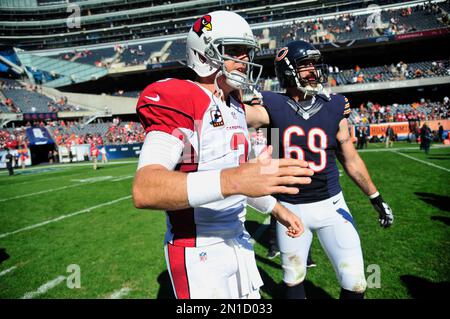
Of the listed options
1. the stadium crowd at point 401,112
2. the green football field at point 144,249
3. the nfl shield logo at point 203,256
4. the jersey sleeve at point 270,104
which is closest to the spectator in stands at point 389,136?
the stadium crowd at point 401,112

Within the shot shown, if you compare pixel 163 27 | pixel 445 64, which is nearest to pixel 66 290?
pixel 445 64

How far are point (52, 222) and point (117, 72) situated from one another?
130ft

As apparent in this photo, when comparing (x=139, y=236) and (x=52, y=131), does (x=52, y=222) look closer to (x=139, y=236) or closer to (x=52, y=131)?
(x=139, y=236)

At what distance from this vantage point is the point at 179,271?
1.70 m

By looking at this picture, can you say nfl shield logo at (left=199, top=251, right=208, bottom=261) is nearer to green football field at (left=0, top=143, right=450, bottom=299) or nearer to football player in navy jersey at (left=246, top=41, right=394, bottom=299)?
football player in navy jersey at (left=246, top=41, right=394, bottom=299)

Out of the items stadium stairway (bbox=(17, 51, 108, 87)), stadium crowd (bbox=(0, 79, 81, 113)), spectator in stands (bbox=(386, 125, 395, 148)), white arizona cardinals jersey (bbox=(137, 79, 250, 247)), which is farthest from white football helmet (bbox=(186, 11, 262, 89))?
stadium stairway (bbox=(17, 51, 108, 87))

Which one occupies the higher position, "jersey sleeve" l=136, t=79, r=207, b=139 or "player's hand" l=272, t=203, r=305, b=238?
"jersey sleeve" l=136, t=79, r=207, b=139

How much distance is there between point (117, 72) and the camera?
42.5m

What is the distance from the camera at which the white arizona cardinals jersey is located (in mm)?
1514

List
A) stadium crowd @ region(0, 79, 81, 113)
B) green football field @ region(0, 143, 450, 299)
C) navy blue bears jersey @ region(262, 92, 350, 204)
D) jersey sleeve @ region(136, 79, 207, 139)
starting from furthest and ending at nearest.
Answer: stadium crowd @ region(0, 79, 81, 113) → green football field @ region(0, 143, 450, 299) → navy blue bears jersey @ region(262, 92, 350, 204) → jersey sleeve @ region(136, 79, 207, 139)

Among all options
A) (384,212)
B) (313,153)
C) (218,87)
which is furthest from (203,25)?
(384,212)

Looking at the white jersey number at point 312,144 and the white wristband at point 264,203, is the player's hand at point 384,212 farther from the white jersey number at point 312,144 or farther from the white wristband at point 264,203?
the white wristband at point 264,203
